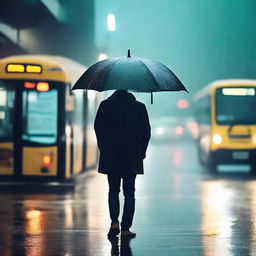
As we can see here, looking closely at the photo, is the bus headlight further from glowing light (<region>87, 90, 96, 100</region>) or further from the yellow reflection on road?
the yellow reflection on road

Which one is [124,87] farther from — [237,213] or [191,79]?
[191,79]

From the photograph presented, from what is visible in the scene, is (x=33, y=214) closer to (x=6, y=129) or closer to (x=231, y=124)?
(x=6, y=129)

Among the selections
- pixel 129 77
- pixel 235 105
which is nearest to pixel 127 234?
pixel 129 77

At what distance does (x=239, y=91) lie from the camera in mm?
23828

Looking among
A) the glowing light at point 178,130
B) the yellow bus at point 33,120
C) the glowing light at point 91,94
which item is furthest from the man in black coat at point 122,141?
the glowing light at point 178,130

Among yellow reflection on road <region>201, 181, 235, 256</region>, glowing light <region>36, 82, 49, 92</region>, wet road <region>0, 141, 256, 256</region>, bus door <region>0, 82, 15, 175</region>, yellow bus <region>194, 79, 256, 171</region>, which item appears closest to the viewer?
wet road <region>0, 141, 256, 256</region>

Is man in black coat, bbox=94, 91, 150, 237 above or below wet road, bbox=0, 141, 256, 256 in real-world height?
above

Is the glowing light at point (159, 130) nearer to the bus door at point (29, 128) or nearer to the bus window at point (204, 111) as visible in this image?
the bus window at point (204, 111)

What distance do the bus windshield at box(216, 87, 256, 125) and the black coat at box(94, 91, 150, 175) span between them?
13627 millimetres

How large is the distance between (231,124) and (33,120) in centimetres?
742

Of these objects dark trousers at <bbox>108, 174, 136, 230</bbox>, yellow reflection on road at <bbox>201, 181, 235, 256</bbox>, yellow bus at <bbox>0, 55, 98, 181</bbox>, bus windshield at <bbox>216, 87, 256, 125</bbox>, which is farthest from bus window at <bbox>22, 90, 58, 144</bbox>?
dark trousers at <bbox>108, 174, 136, 230</bbox>

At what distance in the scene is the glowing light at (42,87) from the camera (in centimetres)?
1750

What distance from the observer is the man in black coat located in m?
9.80

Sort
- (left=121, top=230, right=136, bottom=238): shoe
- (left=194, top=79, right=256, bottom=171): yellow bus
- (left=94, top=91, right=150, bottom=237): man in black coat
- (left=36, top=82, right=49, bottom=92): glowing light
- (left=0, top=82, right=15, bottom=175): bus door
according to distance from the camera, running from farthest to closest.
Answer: (left=194, top=79, right=256, bottom=171): yellow bus → (left=36, top=82, right=49, bottom=92): glowing light → (left=0, top=82, right=15, bottom=175): bus door → (left=121, top=230, right=136, bottom=238): shoe → (left=94, top=91, right=150, bottom=237): man in black coat
